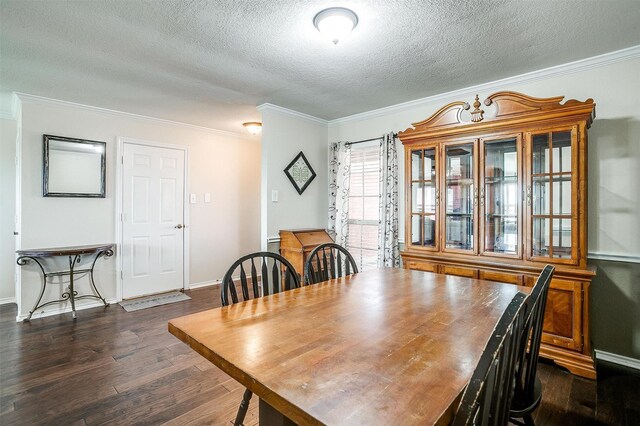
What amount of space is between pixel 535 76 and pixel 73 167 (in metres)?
5.01

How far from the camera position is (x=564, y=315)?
7.90 ft

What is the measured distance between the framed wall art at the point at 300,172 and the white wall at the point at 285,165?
0.05 m

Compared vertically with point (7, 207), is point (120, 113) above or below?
above

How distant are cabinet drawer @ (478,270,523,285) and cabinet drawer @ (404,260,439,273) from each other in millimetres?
398

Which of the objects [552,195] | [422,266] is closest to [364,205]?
[422,266]

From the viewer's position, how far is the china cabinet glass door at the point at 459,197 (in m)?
2.93

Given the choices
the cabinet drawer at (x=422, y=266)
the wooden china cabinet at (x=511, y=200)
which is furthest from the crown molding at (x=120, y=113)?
the cabinet drawer at (x=422, y=266)

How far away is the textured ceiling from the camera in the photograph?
1.95m

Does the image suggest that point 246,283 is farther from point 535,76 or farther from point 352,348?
point 535,76

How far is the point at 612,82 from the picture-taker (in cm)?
255

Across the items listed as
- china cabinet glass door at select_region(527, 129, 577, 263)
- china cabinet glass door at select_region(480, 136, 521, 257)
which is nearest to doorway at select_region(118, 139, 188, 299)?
china cabinet glass door at select_region(480, 136, 521, 257)

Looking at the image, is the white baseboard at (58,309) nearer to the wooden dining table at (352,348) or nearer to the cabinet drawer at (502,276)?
the wooden dining table at (352,348)

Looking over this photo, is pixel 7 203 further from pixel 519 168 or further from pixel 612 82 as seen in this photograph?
pixel 612 82

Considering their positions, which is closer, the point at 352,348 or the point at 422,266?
the point at 352,348
